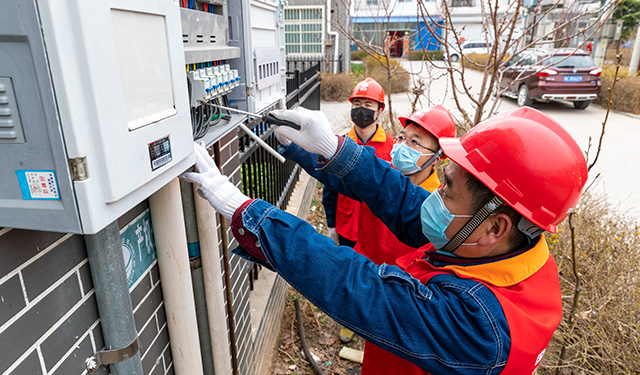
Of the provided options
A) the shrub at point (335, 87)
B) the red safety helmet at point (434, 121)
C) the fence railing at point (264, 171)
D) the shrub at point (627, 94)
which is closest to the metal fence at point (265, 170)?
the fence railing at point (264, 171)

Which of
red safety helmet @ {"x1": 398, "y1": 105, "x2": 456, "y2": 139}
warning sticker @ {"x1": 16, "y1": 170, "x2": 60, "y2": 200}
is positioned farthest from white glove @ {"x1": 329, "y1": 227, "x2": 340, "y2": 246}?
warning sticker @ {"x1": 16, "y1": 170, "x2": 60, "y2": 200}

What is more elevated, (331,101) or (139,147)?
(139,147)

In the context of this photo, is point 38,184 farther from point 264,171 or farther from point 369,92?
point 369,92

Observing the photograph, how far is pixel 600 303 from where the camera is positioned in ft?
9.09

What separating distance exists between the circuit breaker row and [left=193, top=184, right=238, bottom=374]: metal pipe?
35cm

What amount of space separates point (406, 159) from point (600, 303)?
5.28ft

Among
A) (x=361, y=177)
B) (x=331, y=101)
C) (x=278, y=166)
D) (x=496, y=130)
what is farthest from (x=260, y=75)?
(x=331, y=101)

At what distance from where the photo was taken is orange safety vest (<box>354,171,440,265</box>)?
9.00 feet

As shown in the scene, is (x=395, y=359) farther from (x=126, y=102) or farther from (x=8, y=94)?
(x=8, y=94)

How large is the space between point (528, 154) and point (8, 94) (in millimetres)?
1287

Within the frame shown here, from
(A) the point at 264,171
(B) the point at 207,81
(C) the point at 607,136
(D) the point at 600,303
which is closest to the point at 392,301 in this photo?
(B) the point at 207,81

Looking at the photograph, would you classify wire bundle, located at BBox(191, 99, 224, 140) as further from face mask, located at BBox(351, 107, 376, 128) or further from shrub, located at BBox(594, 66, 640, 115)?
shrub, located at BBox(594, 66, 640, 115)

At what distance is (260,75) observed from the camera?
7.22 ft

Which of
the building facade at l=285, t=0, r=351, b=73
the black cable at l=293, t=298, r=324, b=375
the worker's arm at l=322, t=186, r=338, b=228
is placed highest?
the building facade at l=285, t=0, r=351, b=73
